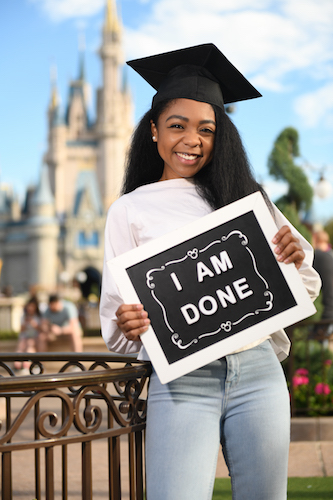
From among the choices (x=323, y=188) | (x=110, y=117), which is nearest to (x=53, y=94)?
(x=110, y=117)

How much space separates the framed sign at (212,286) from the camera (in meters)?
1.74

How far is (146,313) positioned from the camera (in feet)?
5.65

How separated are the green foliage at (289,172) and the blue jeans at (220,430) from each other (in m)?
4.84

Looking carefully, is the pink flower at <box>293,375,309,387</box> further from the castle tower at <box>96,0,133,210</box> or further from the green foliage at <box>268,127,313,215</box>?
the castle tower at <box>96,0,133,210</box>

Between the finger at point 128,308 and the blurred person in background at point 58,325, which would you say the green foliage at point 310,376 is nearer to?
the finger at point 128,308

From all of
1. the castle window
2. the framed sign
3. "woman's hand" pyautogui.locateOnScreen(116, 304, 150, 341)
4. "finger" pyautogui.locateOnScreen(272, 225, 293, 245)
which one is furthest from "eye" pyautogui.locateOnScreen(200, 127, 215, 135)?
the castle window

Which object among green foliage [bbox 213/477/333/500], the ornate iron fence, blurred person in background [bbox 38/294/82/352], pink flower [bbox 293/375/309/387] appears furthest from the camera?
blurred person in background [bbox 38/294/82/352]

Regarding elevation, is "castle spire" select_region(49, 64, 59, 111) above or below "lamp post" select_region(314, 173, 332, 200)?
above

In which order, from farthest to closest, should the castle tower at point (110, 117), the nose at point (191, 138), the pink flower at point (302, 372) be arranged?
the castle tower at point (110, 117) → the pink flower at point (302, 372) → the nose at point (191, 138)

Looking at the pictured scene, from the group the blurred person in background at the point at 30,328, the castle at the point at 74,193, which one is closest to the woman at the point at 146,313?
the blurred person in background at the point at 30,328

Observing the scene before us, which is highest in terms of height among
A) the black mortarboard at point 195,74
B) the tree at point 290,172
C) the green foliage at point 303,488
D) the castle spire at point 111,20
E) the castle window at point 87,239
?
the castle spire at point 111,20

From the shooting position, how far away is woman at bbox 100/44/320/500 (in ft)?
5.61

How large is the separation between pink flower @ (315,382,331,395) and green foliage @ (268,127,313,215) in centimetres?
194

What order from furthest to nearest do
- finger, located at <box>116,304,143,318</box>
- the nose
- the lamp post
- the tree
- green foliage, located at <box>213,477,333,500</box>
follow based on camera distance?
the lamp post, the tree, green foliage, located at <box>213,477,333,500</box>, the nose, finger, located at <box>116,304,143,318</box>
